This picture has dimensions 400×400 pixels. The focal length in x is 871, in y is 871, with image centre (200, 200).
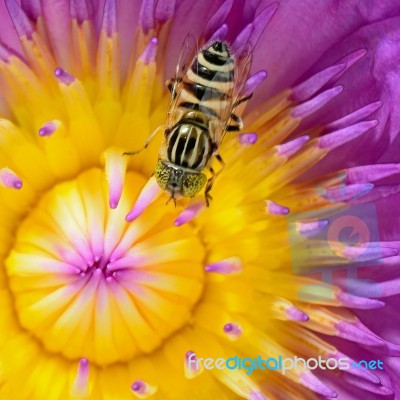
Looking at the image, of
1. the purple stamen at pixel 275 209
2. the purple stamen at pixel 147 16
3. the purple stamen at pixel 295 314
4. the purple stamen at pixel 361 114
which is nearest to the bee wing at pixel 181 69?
the purple stamen at pixel 147 16

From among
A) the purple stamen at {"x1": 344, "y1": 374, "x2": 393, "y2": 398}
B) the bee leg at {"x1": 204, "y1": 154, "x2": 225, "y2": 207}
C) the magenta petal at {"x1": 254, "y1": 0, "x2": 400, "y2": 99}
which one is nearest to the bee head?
the bee leg at {"x1": 204, "y1": 154, "x2": 225, "y2": 207}

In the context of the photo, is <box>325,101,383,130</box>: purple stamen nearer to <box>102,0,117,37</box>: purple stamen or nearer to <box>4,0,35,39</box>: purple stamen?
<box>102,0,117,37</box>: purple stamen

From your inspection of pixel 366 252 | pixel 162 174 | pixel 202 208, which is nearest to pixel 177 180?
pixel 162 174

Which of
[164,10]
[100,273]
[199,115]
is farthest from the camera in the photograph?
[164,10]

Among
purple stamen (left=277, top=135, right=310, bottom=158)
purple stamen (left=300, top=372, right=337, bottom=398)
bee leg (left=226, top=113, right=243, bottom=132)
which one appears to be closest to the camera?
purple stamen (left=300, top=372, right=337, bottom=398)

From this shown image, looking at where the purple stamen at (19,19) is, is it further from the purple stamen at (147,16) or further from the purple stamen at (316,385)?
the purple stamen at (316,385)

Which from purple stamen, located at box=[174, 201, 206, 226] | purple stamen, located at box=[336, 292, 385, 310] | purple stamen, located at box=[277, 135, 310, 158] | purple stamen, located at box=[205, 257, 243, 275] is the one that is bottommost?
purple stamen, located at box=[205, 257, 243, 275]

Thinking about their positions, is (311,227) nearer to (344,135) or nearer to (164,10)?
(344,135)

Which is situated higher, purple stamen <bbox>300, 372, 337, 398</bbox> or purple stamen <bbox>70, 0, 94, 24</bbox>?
purple stamen <bbox>70, 0, 94, 24</bbox>
